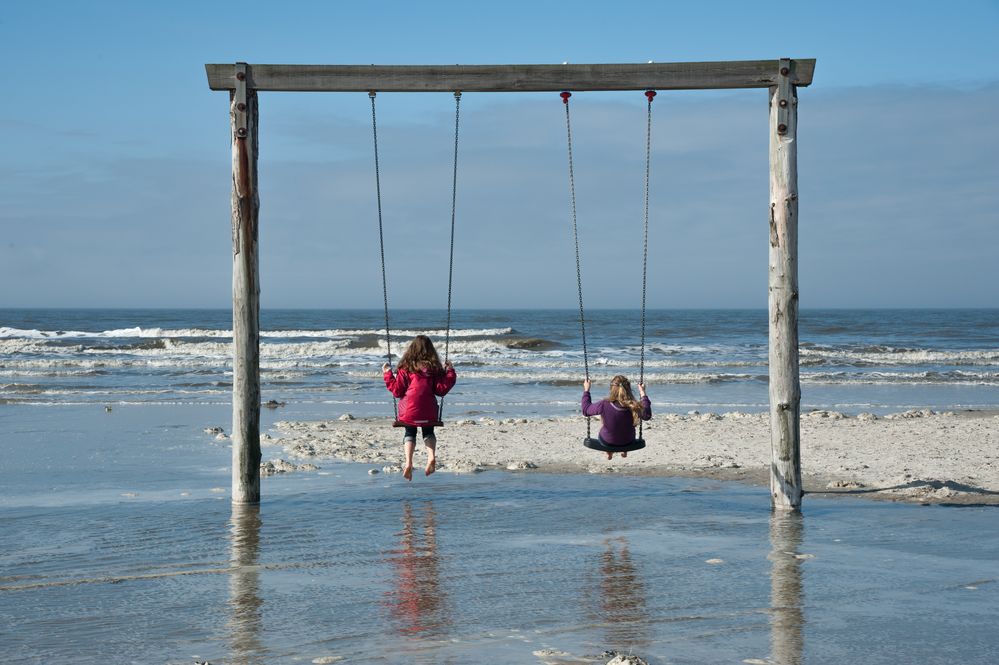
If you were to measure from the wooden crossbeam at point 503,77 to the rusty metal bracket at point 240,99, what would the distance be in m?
0.04

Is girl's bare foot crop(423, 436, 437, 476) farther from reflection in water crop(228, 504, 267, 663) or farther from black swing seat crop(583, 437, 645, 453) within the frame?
reflection in water crop(228, 504, 267, 663)

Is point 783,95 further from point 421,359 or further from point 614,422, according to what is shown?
point 421,359

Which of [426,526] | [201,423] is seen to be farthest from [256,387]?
[201,423]

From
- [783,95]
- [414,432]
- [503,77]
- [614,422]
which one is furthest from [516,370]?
[783,95]

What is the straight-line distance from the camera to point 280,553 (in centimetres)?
724

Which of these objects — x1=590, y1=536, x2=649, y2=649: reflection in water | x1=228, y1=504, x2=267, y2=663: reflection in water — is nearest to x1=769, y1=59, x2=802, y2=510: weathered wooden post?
x1=590, y1=536, x2=649, y2=649: reflection in water

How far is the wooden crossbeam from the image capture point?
350 inches

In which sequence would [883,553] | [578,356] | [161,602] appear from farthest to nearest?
[578,356]
[883,553]
[161,602]

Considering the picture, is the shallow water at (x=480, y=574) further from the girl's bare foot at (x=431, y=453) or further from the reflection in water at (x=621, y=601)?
the girl's bare foot at (x=431, y=453)

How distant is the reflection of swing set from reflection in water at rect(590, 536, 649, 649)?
2.46 metres

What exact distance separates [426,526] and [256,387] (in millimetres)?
→ 2187

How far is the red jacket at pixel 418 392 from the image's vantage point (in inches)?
386

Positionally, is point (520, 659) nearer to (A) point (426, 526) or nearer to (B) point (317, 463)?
(A) point (426, 526)

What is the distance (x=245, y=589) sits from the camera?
20.5 ft
